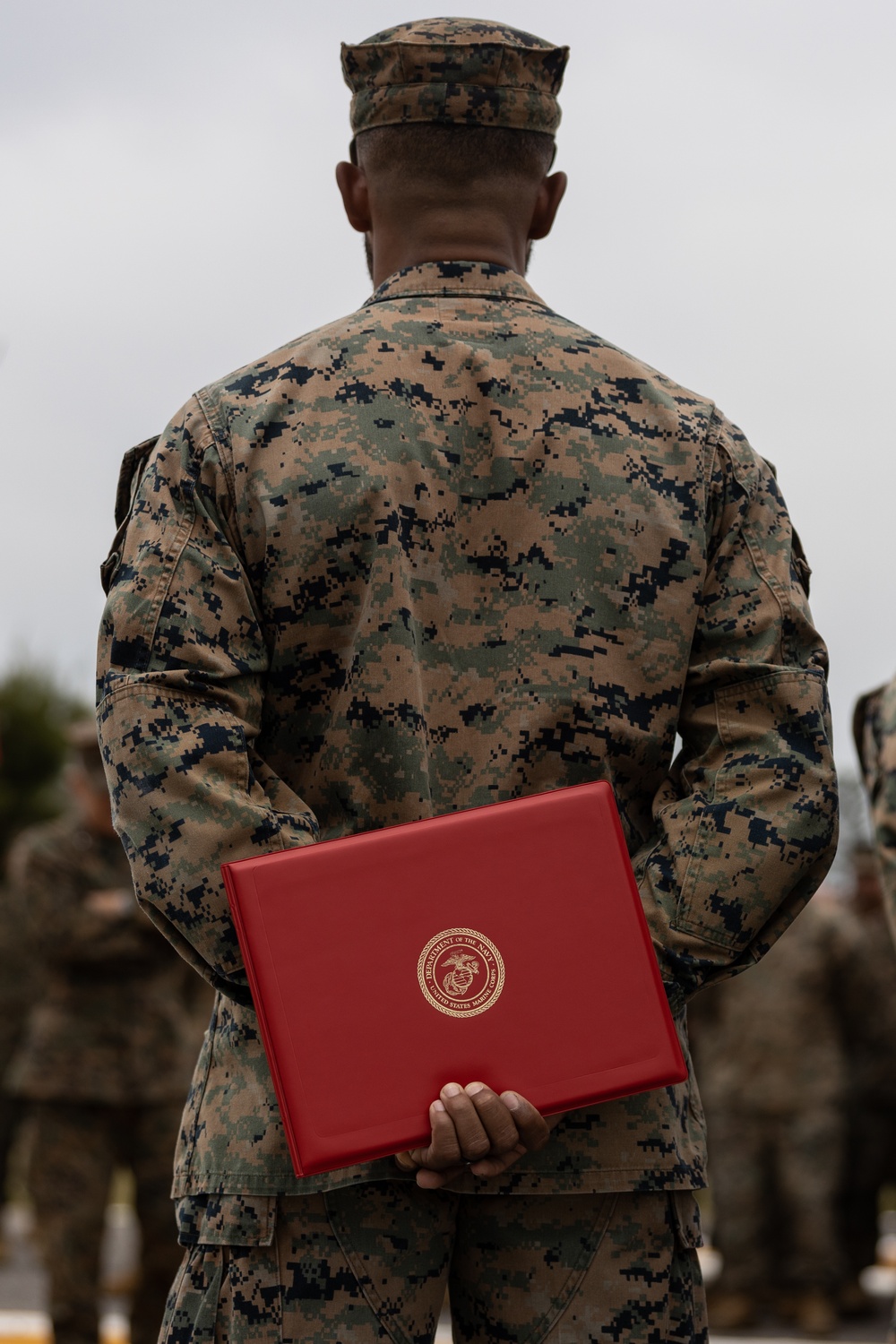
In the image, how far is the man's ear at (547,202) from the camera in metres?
2.38

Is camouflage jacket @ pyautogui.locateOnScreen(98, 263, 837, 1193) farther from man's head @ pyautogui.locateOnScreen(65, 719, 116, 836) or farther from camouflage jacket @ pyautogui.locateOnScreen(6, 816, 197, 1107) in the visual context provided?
man's head @ pyautogui.locateOnScreen(65, 719, 116, 836)

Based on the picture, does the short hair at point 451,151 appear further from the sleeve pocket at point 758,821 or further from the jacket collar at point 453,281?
the sleeve pocket at point 758,821

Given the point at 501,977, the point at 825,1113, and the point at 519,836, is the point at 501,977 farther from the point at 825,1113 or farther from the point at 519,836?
the point at 825,1113

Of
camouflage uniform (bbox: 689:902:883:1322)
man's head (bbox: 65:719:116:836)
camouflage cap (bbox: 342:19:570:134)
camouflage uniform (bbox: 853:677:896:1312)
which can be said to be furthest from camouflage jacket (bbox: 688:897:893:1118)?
camouflage cap (bbox: 342:19:570:134)

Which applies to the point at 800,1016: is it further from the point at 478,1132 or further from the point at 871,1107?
the point at 478,1132

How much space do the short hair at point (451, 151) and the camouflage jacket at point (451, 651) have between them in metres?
0.20

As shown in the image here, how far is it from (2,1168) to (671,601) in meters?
9.10

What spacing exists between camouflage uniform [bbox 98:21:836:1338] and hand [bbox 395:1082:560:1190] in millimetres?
128

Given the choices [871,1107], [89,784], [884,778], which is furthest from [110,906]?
[871,1107]

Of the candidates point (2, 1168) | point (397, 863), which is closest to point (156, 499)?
point (397, 863)

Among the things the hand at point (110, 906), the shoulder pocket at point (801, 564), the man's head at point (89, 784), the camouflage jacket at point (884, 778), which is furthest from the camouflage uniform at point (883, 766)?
the man's head at point (89, 784)

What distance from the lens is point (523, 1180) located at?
1.98 metres

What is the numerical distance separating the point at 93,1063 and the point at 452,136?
436cm

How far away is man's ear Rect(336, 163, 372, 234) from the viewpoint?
7.78 ft
